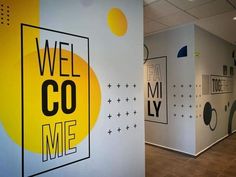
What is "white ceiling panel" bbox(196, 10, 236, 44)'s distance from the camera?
138 inches

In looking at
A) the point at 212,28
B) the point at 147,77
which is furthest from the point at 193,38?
the point at 147,77

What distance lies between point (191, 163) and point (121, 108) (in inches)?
88.6

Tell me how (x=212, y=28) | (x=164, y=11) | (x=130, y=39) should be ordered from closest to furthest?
1. (x=130, y=39)
2. (x=164, y=11)
3. (x=212, y=28)

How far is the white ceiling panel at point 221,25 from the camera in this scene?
3.50 m

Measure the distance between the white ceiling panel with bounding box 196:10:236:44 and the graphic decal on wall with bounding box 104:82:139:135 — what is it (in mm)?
2330

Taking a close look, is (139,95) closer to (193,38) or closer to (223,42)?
(193,38)

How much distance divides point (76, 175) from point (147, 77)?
3.35 m

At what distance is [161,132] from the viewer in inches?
178

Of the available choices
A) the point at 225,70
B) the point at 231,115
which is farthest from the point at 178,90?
the point at 231,115

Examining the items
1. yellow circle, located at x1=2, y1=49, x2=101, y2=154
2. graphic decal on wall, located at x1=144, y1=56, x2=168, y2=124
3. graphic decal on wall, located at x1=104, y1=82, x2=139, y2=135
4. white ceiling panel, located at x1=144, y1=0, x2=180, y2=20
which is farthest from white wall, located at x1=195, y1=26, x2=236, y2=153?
yellow circle, located at x1=2, y1=49, x2=101, y2=154

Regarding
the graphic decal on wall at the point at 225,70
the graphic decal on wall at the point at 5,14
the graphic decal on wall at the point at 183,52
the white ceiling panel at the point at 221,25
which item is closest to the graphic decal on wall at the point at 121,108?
the graphic decal on wall at the point at 5,14

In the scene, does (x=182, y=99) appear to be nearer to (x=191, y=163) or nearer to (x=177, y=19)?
(x=191, y=163)

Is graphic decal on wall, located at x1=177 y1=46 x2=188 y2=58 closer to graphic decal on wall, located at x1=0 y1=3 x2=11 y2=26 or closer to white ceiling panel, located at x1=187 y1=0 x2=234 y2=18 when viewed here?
white ceiling panel, located at x1=187 y1=0 x2=234 y2=18

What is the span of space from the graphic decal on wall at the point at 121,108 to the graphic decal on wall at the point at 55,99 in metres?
0.26
